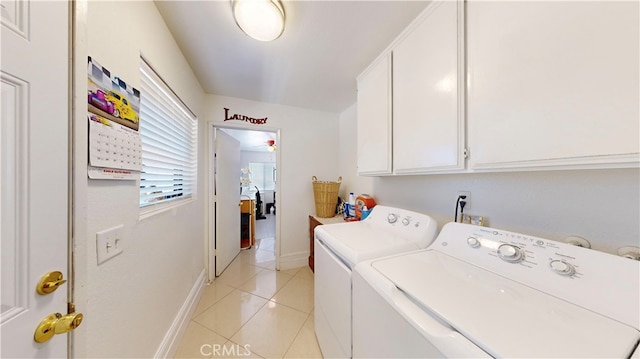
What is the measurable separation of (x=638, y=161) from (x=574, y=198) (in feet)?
1.49

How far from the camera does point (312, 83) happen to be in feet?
6.73

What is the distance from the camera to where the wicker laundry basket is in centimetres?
252

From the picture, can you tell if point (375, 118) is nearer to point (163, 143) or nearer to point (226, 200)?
point (163, 143)

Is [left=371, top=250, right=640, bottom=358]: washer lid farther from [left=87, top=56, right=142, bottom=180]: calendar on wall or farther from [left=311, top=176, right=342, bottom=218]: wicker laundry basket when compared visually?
[left=311, top=176, right=342, bottom=218]: wicker laundry basket

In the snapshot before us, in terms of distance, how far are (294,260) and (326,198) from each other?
3.32 feet

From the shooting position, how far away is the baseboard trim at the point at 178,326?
4.11 ft

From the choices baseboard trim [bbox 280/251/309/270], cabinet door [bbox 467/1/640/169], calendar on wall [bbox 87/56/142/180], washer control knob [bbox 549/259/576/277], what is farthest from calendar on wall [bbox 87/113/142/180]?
baseboard trim [bbox 280/251/309/270]

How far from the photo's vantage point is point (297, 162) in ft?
8.83

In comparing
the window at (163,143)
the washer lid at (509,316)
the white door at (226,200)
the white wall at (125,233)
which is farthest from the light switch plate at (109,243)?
the white door at (226,200)

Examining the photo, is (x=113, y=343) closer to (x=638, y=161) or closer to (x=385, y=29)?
(x=638, y=161)

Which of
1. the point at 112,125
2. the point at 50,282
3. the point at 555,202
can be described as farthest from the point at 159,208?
the point at 555,202

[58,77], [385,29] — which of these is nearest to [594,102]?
[385,29]

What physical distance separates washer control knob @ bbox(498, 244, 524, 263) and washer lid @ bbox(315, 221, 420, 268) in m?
0.39

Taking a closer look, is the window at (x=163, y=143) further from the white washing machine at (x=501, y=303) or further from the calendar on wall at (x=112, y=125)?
the white washing machine at (x=501, y=303)
